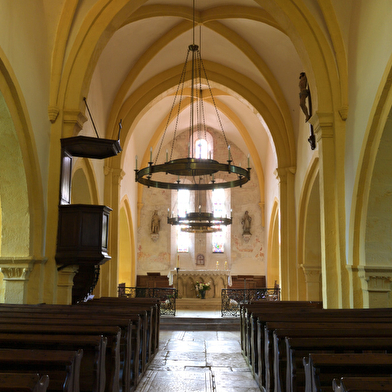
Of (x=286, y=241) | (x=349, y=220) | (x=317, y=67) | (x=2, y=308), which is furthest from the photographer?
(x=286, y=241)

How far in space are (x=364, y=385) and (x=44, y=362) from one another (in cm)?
170

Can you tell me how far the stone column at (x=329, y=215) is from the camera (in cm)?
744

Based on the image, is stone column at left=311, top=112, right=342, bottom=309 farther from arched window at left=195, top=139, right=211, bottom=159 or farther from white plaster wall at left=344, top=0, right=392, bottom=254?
arched window at left=195, top=139, right=211, bottom=159

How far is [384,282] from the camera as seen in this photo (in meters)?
6.99

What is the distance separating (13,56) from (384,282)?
640 centimetres

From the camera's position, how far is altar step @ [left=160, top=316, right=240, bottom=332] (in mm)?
11000

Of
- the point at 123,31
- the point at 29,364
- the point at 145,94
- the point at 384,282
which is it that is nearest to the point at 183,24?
the point at 123,31

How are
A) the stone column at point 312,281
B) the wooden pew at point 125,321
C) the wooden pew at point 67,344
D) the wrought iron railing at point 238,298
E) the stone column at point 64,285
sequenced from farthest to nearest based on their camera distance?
the wrought iron railing at point 238,298, the stone column at point 312,281, the stone column at point 64,285, the wooden pew at point 125,321, the wooden pew at point 67,344

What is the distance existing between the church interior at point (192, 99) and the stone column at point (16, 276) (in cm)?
2

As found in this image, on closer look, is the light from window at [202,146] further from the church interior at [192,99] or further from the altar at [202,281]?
the church interior at [192,99]

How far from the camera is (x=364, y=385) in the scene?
214cm

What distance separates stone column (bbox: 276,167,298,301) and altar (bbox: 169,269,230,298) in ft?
15.0

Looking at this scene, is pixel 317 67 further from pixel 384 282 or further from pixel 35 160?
pixel 35 160

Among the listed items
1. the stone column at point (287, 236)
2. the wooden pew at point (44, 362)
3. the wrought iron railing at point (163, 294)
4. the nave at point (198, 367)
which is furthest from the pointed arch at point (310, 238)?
the wooden pew at point (44, 362)
